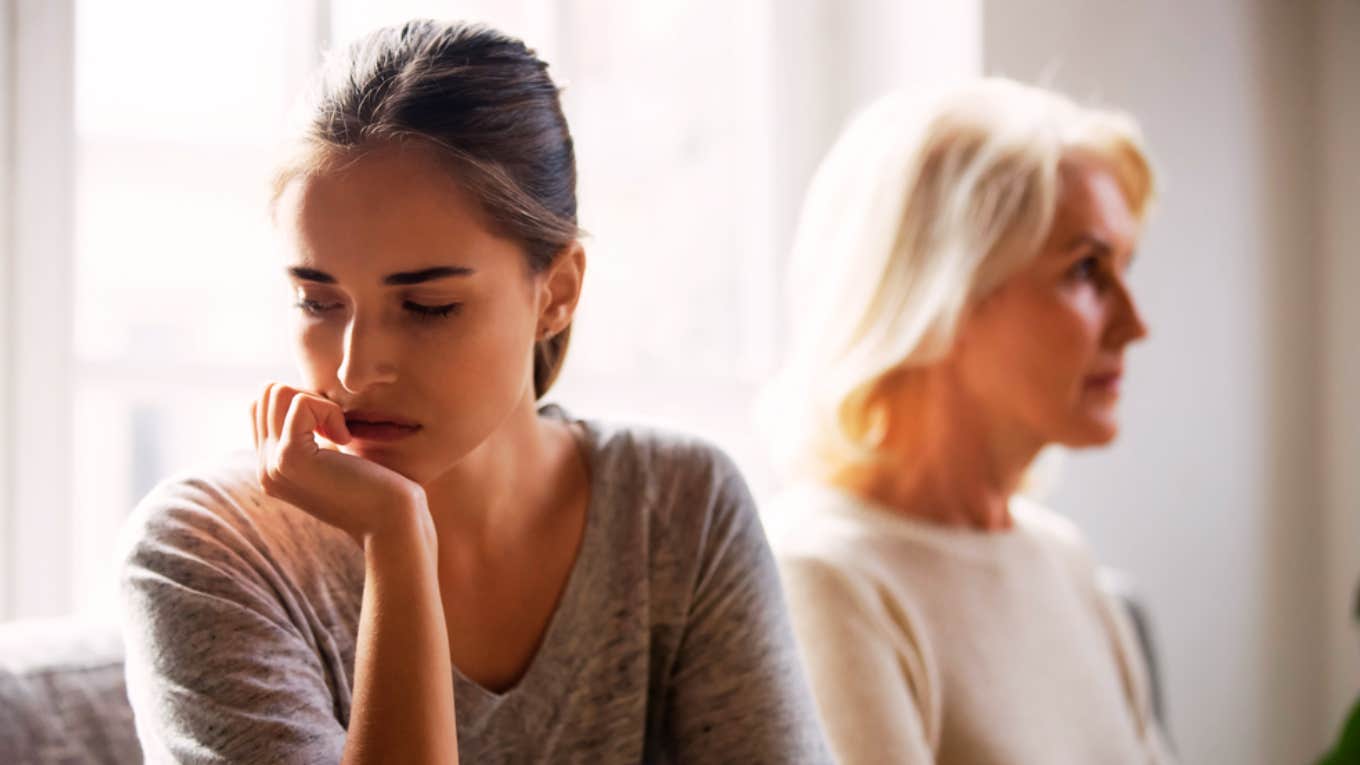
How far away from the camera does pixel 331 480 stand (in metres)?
0.92

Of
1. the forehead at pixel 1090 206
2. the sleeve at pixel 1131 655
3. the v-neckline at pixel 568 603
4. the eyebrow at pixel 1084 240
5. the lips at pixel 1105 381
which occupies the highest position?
the forehead at pixel 1090 206

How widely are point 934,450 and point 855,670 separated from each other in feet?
1.15

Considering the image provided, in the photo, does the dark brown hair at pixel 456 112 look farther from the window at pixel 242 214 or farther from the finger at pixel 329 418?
the finger at pixel 329 418

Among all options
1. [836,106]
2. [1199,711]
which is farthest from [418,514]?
[1199,711]

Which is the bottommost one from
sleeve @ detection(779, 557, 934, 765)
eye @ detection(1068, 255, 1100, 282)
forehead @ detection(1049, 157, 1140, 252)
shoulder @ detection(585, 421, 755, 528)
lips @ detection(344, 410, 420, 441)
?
sleeve @ detection(779, 557, 934, 765)

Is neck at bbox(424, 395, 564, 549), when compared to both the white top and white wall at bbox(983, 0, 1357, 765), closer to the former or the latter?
the white top

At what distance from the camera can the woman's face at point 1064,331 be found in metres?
1.52

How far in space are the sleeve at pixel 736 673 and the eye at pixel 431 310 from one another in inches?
14.2

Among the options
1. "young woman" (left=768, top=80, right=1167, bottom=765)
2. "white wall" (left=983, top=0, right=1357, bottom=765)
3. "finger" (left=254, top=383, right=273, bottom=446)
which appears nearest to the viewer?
"finger" (left=254, top=383, right=273, bottom=446)

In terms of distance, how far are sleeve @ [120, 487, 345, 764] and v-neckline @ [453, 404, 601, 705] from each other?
143 mm

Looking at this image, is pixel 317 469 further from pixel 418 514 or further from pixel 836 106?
pixel 836 106

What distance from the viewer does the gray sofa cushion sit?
40.6 inches

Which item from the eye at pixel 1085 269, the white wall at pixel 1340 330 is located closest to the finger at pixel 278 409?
the eye at pixel 1085 269

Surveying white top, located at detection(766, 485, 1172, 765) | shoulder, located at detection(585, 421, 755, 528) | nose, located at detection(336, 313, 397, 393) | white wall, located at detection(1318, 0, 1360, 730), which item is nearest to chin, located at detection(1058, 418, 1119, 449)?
white top, located at detection(766, 485, 1172, 765)
